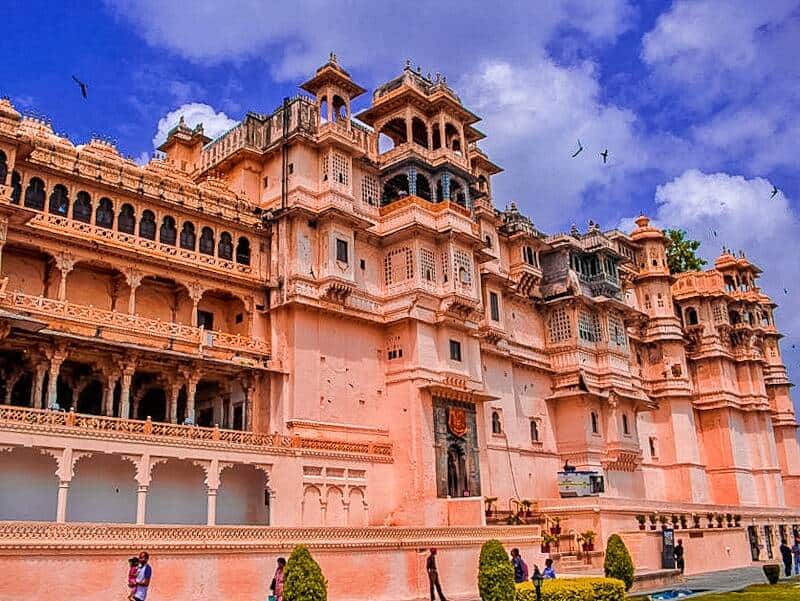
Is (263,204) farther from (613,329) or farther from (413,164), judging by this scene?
(613,329)

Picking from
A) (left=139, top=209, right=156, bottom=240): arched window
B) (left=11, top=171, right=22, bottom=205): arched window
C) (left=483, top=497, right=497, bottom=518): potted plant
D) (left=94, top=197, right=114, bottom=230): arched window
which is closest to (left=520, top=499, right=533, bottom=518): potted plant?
(left=483, top=497, right=497, bottom=518): potted plant

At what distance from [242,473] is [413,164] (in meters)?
A: 16.7

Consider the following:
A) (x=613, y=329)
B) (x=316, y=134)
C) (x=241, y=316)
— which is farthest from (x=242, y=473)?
(x=613, y=329)

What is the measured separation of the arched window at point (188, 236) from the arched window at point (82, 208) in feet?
12.6

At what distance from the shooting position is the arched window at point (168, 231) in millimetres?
32094

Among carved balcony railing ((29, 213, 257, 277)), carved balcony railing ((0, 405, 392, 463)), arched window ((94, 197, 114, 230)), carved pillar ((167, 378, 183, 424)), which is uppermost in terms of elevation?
arched window ((94, 197, 114, 230))

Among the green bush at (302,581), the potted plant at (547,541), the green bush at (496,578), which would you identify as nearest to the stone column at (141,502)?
the green bush at (302,581)

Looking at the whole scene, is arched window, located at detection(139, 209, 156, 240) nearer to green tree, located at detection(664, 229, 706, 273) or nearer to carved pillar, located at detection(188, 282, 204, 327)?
carved pillar, located at detection(188, 282, 204, 327)

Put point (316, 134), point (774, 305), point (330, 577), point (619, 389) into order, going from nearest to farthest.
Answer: point (330, 577)
point (316, 134)
point (619, 389)
point (774, 305)

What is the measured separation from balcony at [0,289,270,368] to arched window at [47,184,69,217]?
11.0ft

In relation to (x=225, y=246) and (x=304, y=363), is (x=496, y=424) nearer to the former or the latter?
(x=304, y=363)

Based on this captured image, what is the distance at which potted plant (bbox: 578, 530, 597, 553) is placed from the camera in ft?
120

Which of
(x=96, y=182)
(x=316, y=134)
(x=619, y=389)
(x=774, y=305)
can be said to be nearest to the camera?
(x=96, y=182)

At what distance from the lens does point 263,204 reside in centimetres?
3738
